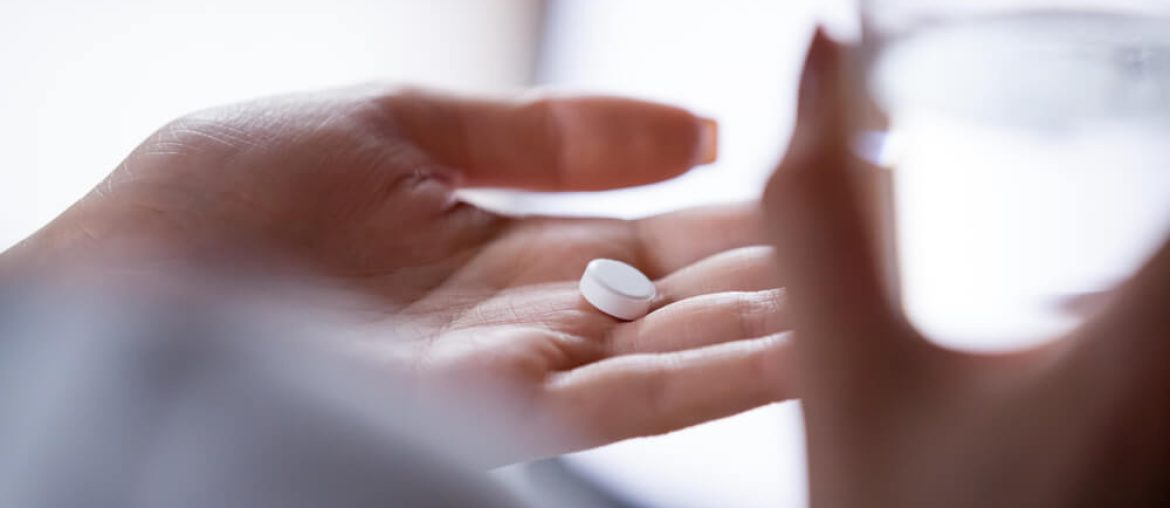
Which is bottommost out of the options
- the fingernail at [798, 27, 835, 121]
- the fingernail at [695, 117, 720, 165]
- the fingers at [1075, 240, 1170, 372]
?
the fingernail at [695, 117, 720, 165]

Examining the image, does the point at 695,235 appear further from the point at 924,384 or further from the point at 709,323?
the point at 924,384

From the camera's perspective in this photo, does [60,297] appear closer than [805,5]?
Yes

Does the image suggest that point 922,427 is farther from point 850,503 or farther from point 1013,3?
point 1013,3

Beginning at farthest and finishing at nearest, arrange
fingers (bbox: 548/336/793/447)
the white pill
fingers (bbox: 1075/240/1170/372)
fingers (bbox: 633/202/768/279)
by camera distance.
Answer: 1. fingers (bbox: 633/202/768/279)
2. the white pill
3. fingers (bbox: 548/336/793/447)
4. fingers (bbox: 1075/240/1170/372)

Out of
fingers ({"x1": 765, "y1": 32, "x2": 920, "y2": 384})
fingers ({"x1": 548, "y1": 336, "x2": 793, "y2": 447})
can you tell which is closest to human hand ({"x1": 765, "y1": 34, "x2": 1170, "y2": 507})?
fingers ({"x1": 765, "y1": 32, "x2": 920, "y2": 384})

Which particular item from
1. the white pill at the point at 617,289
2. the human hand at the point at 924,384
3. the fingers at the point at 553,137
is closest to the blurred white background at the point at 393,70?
the fingers at the point at 553,137

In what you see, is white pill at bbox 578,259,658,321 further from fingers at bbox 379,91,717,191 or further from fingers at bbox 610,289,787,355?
fingers at bbox 379,91,717,191

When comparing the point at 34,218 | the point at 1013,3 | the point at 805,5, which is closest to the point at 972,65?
the point at 1013,3
